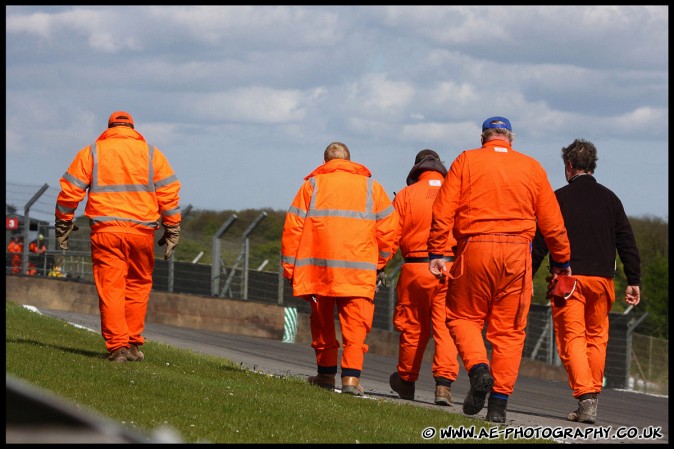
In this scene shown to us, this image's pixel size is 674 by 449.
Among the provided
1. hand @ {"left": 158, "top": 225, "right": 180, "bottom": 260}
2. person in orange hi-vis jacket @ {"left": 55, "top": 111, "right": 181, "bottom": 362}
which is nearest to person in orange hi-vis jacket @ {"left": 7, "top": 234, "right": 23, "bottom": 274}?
hand @ {"left": 158, "top": 225, "right": 180, "bottom": 260}

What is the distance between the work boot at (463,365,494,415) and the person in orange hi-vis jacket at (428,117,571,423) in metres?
0.10

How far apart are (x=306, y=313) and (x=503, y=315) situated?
14511 mm

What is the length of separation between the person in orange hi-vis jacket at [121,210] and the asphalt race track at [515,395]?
5.61ft

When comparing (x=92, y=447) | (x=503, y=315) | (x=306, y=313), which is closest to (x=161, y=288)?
(x=306, y=313)

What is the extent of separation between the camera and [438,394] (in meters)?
10.2

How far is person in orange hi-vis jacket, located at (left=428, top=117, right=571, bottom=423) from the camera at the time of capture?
8.73 meters

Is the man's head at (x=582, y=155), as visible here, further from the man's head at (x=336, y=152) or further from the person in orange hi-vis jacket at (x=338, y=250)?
the man's head at (x=336, y=152)

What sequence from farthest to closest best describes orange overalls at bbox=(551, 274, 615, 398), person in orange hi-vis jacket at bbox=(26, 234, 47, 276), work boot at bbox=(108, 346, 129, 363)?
person in orange hi-vis jacket at bbox=(26, 234, 47, 276)
work boot at bbox=(108, 346, 129, 363)
orange overalls at bbox=(551, 274, 615, 398)

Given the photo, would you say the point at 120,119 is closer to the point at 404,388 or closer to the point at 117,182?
the point at 117,182

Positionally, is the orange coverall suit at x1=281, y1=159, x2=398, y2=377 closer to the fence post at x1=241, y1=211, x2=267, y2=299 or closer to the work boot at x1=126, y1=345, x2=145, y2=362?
the work boot at x1=126, y1=345, x2=145, y2=362

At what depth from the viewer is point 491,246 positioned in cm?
875

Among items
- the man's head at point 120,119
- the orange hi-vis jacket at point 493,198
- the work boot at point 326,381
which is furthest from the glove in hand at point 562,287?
the man's head at point 120,119

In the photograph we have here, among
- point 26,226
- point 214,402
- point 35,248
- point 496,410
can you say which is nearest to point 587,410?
point 496,410

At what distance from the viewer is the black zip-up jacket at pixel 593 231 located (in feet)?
32.3
